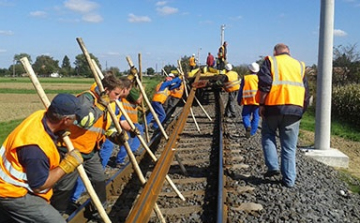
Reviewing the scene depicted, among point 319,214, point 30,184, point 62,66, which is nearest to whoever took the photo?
point 30,184

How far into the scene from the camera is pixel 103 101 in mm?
A: 4469

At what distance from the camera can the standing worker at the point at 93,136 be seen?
4.34 meters

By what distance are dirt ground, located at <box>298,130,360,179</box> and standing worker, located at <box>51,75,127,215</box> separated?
17.6ft

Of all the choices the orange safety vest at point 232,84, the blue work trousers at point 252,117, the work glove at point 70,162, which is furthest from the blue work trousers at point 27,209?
the orange safety vest at point 232,84

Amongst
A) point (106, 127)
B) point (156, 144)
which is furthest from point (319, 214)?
point (156, 144)

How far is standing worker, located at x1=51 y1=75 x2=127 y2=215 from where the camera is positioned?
434 cm

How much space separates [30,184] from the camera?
289 cm

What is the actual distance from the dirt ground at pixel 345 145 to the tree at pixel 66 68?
419 feet

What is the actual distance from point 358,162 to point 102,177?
647cm

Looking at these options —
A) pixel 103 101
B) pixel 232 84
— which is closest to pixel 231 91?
pixel 232 84

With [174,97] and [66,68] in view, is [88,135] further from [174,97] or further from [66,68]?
[66,68]

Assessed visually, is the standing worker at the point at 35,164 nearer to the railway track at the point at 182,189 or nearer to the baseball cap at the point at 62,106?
the baseball cap at the point at 62,106

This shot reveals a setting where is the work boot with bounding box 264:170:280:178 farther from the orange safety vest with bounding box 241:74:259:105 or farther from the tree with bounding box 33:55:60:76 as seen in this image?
the tree with bounding box 33:55:60:76

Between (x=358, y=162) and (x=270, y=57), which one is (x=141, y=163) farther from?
(x=358, y=162)
